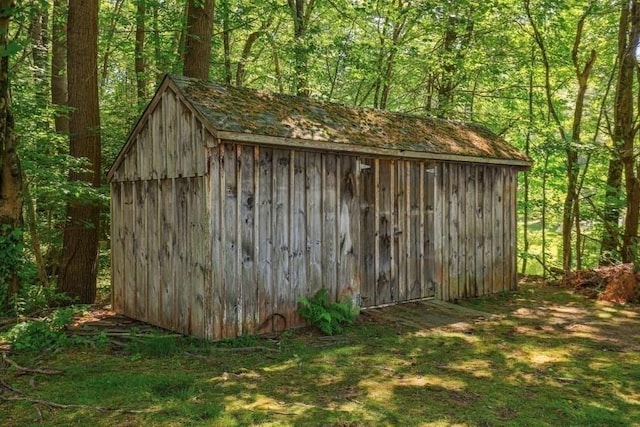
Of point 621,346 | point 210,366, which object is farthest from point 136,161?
point 621,346

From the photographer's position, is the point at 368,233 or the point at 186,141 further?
the point at 368,233

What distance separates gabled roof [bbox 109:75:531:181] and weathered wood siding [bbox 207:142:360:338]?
29 cm

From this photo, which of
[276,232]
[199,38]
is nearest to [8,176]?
[276,232]

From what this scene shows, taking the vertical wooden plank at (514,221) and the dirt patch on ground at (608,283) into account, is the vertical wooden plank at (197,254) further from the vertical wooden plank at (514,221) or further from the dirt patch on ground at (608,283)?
the dirt patch on ground at (608,283)

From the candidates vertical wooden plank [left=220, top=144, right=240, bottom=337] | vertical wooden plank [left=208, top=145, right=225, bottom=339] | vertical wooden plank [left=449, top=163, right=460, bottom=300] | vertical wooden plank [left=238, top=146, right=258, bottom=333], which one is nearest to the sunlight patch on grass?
vertical wooden plank [left=238, top=146, right=258, bottom=333]

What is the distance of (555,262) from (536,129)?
22.2 ft

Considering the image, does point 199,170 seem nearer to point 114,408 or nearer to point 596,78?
point 114,408

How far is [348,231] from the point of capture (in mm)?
8289

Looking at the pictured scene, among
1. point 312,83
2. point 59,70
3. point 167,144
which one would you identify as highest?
point 312,83

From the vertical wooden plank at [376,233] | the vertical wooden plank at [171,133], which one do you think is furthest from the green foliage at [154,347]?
the vertical wooden plank at [376,233]

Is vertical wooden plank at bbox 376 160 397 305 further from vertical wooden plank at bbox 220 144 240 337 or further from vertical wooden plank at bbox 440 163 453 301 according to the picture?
vertical wooden plank at bbox 220 144 240 337

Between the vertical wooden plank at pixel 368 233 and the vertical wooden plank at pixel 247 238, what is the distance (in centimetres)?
207

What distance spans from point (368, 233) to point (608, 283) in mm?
5787

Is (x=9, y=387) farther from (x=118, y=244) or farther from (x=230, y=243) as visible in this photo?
(x=118, y=244)
